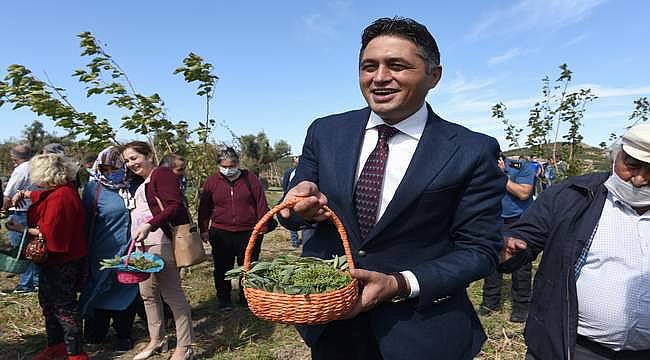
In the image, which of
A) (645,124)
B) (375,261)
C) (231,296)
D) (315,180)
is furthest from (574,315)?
(231,296)

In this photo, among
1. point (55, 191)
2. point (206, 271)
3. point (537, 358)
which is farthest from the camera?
point (206, 271)

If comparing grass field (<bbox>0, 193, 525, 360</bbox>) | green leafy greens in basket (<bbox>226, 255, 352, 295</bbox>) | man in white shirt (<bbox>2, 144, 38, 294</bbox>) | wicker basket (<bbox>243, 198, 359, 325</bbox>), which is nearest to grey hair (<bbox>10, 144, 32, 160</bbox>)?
man in white shirt (<bbox>2, 144, 38, 294</bbox>)

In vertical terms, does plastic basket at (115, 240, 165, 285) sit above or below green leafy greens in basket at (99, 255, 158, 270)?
below

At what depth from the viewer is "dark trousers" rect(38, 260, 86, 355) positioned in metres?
3.84

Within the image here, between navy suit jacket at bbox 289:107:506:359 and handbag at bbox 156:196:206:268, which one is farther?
handbag at bbox 156:196:206:268

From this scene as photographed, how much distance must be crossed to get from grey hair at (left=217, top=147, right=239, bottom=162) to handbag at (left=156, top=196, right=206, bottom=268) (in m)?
1.44

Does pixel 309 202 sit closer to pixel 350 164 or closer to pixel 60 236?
pixel 350 164

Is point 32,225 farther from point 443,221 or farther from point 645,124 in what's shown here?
point 645,124

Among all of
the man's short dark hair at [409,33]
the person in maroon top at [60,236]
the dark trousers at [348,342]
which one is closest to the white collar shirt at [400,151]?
the man's short dark hair at [409,33]

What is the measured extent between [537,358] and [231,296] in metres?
4.67

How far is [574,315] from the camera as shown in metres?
2.19

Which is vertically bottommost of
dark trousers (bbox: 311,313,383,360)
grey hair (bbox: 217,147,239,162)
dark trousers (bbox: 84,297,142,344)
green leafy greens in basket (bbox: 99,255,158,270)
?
dark trousers (bbox: 84,297,142,344)

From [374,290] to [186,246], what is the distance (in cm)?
307

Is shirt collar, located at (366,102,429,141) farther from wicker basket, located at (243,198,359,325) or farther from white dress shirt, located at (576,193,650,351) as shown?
white dress shirt, located at (576,193,650,351)
